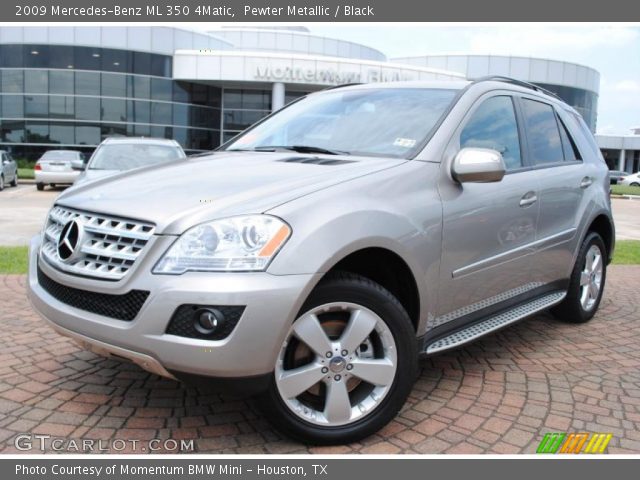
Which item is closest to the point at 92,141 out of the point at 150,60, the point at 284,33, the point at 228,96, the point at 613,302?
the point at 150,60

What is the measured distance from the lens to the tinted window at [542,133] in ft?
14.0

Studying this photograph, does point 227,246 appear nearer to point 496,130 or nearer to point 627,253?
point 496,130

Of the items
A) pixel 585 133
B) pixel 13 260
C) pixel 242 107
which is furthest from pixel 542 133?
pixel 242 107

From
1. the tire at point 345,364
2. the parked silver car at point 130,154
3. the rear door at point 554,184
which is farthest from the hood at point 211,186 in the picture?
the parked silver car at point 130,154

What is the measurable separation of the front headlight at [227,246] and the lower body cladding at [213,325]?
4 cm

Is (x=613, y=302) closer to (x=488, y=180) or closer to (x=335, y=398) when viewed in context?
(x=488, y=180)

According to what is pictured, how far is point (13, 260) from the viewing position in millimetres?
7156

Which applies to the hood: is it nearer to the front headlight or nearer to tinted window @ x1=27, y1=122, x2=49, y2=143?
the front headlight

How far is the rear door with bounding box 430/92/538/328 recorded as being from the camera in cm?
328

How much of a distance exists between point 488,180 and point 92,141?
32.5m

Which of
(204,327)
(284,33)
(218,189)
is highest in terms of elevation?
(284,33)

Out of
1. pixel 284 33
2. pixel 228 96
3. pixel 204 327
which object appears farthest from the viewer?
pixel 284 33

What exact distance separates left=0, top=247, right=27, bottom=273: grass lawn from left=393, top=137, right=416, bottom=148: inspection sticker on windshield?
488 cm

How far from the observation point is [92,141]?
32594 mm
